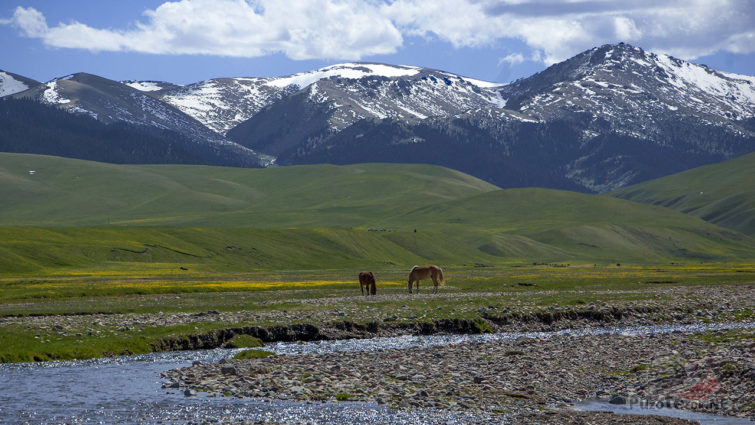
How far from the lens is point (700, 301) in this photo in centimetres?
7094

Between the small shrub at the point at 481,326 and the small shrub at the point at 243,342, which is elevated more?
the small shrub at the point at 243,342

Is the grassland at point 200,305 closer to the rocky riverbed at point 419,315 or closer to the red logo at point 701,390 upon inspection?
the rocky riverbed at point 419,315

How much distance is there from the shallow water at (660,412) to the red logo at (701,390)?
1.52 m

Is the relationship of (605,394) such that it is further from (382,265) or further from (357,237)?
(357,237)

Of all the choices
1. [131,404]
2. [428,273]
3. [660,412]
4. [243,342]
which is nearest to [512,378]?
[660,412]

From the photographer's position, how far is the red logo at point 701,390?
102ft

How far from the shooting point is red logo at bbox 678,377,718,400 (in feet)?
102

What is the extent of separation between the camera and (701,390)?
103ft

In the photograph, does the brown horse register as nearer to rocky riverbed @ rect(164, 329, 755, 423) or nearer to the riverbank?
the riverbank

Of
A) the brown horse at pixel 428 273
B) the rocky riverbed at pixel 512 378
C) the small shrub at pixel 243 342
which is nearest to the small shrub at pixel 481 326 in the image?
the rocky riverbed at pixel 512 378

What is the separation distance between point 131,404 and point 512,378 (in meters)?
15.7

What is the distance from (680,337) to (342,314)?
22.0 m

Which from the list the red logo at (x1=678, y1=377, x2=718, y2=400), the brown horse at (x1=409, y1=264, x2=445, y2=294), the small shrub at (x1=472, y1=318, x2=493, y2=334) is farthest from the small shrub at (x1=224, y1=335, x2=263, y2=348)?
the brown horse at (x1=409, y1=264, x2=445, y2=294)

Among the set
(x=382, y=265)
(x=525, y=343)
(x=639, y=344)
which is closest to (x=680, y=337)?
(x=639, y=344)
